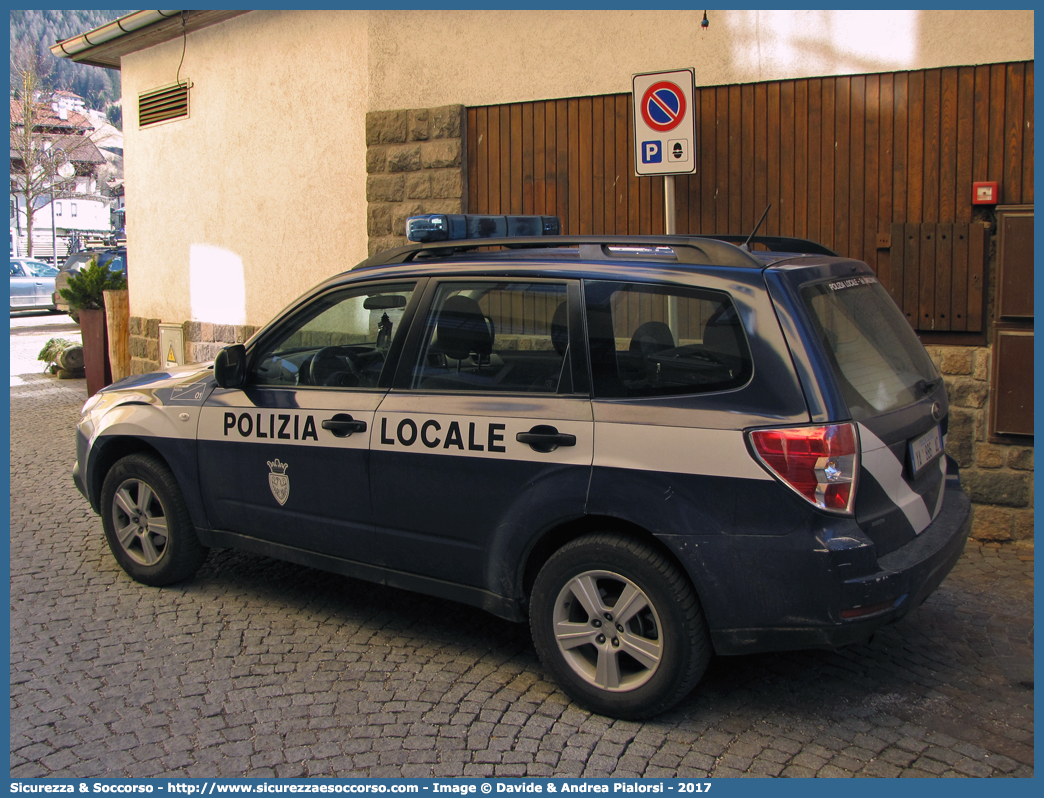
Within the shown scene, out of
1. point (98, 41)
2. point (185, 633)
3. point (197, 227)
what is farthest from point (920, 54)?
point (98, 41)

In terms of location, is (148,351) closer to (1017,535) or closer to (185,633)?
(185,633)

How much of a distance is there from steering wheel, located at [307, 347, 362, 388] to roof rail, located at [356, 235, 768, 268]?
44cm

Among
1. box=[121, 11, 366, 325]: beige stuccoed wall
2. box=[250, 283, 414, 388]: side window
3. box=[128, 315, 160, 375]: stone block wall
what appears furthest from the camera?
box=[128, 315, 160, 375]: stone block wall

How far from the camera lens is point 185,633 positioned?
4.62 metres

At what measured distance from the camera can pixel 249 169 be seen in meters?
10.1

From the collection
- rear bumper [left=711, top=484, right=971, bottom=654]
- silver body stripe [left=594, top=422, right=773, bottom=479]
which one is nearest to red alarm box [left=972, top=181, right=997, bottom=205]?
rear bumper [left=711, top=484, right=971, bottom=654]

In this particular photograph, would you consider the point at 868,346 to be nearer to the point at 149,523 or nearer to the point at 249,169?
the point at 149,523

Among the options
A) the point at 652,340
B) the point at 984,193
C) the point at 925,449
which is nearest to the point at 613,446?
the point at 652,340

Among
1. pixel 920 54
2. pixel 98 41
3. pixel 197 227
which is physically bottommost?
pixel 197 227

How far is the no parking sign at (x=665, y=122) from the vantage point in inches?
246

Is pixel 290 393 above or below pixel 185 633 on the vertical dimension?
above

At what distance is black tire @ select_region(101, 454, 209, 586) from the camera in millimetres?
5078

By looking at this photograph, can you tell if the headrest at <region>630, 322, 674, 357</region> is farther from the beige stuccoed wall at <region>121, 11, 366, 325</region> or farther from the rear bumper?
the beige stuccoed wall at <region>121, 11, 366, 325</region>

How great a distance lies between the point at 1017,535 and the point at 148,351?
9431 millimetres
